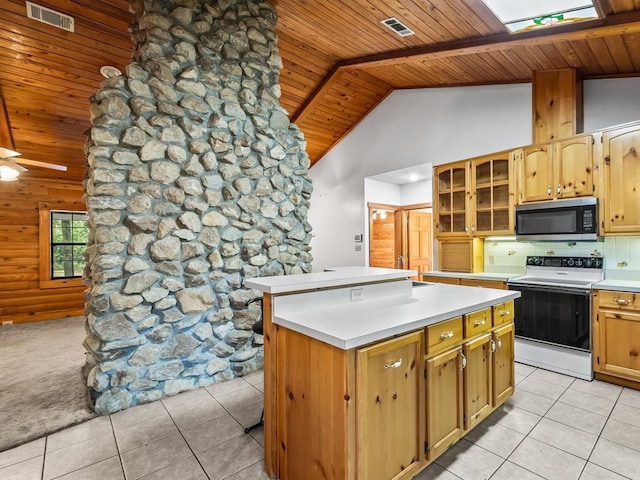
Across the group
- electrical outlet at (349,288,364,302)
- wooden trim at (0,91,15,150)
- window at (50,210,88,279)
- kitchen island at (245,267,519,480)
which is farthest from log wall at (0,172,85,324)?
electrical outlet at (349,288,364,302)

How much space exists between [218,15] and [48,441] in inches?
145

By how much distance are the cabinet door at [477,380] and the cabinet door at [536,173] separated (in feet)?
7.08

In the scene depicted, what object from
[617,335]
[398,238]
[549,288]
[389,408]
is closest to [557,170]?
[549,288]

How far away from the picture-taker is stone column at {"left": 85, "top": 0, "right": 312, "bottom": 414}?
2613mm

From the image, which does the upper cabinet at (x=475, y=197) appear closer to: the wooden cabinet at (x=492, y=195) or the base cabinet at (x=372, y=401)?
the wooden cabinet at (x=492, y=195)

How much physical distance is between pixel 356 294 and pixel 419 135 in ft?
12.1

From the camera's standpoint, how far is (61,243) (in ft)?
19.7

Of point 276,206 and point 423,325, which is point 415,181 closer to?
point 276,206

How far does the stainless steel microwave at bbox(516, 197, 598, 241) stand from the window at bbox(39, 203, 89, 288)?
6.57 m

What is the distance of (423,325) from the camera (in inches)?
67.2

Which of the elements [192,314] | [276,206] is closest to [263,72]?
[276,206]

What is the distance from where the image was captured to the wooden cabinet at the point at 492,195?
12.7 ft

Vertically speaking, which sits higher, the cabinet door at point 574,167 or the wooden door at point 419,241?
the cabinet door at point 574,167

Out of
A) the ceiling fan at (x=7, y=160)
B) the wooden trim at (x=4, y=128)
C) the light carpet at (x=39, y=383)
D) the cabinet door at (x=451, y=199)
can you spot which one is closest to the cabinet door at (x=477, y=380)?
the cabinet door at (x=451, y=199)
